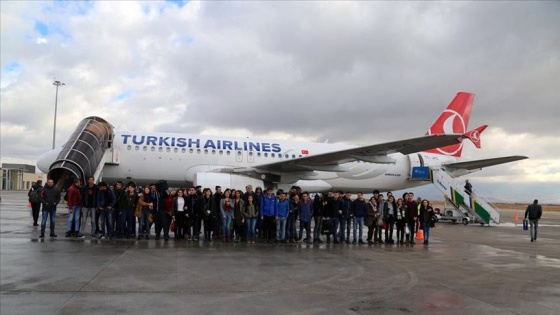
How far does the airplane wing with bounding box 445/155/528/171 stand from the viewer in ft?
64.6

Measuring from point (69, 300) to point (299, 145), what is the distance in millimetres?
17800

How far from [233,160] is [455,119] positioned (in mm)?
15013

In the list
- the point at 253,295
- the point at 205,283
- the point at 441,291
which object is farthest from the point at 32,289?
the point at 441,291

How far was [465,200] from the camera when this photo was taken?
936 inches

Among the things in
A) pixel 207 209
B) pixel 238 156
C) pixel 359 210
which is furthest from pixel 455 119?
pixel 207 209

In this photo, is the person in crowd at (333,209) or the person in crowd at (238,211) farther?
→ the person in crowd at (333,209)

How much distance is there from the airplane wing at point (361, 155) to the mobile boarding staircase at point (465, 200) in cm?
764

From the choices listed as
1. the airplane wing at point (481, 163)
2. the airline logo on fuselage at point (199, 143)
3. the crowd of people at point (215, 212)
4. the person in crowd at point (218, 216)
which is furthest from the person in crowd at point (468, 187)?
the person in crowd at point (218, 216)

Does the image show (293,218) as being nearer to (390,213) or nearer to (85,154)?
(390,213)

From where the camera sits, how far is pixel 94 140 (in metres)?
16.9

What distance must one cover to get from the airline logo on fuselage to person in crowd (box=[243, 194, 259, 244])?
25.3 ft

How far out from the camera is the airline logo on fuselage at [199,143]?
19.4 metres

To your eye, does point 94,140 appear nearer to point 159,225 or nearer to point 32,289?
point 159,225

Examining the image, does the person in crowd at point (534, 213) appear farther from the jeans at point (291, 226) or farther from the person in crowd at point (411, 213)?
the jeans at point (291, 226)
